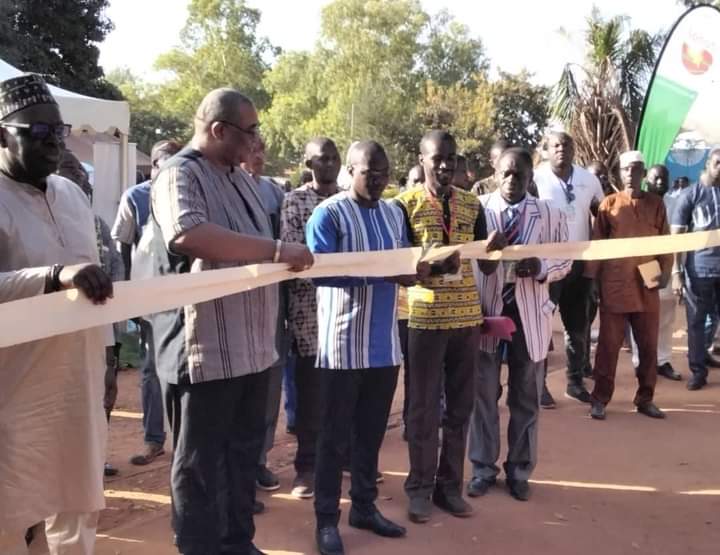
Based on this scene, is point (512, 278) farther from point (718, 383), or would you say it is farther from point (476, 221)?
point (718, 383)

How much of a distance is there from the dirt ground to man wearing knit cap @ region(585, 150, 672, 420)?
0.33 metres

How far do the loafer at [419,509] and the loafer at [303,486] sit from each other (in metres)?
0.61

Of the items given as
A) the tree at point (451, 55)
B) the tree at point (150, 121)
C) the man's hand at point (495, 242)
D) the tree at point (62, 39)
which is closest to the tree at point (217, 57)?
the tree at point (150, 121)

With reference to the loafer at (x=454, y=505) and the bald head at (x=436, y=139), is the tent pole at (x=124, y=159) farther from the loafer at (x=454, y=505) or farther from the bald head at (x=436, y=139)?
the loafer at (x=454, y=505)

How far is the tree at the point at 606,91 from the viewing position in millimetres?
16031

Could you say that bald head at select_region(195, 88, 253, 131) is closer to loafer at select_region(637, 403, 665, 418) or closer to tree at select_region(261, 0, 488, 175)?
loafer at select_region(637, 403, 665, 418)

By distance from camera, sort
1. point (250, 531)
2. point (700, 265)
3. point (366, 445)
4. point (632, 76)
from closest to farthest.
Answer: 1. point (250, 531)
2. point (366, 445)
3. point (700, 265)
4. point (632, 76)

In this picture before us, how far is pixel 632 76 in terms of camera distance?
1936 cm

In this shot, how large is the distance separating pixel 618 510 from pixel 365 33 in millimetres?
46705

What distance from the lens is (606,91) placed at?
1709 cm

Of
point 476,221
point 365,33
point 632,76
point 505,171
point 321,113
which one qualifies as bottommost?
point 476,221

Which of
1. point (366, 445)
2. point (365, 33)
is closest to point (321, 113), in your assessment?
point (365, 33)

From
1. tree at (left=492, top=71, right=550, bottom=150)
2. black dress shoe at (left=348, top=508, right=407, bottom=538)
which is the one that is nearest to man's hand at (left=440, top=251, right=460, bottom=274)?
black dress shoe at (left=348, top=508, right=407, bottom=538)

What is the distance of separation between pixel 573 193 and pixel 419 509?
3.33 meters
